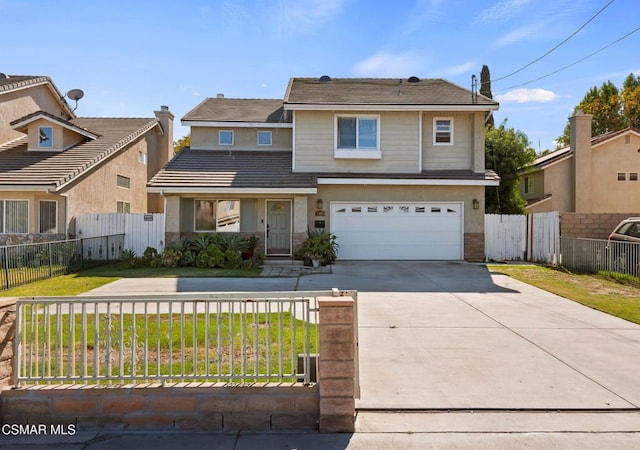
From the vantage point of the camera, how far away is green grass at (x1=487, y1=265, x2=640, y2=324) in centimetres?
866

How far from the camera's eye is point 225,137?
64.1 feet

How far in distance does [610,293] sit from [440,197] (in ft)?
23.9

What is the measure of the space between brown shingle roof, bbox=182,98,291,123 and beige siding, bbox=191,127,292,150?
439mm

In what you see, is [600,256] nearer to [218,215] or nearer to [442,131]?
[442,131]

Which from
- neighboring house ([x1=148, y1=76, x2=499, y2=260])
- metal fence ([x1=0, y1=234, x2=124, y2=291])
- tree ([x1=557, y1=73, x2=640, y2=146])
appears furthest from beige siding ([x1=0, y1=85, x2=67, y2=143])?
tree ([x1=557, y1=73, x2=640, y2=146])

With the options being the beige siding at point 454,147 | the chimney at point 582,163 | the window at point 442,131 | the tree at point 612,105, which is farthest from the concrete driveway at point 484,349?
the tree at point 612,105

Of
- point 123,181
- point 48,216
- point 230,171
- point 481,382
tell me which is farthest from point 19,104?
point 481,382

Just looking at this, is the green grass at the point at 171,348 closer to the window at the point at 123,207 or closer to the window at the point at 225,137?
the window at the point at 225,137

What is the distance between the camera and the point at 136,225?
16.9 meters

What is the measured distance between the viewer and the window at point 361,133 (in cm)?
1709

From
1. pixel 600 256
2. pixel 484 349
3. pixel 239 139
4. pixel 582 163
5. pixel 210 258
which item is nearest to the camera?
pixel 484 349

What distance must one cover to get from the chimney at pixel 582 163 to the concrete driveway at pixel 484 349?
15255 mm

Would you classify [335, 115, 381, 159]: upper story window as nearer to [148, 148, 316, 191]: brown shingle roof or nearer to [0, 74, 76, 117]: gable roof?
[148, 148, 316, 191]: brown shingle roof

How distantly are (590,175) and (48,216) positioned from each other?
26.0m
